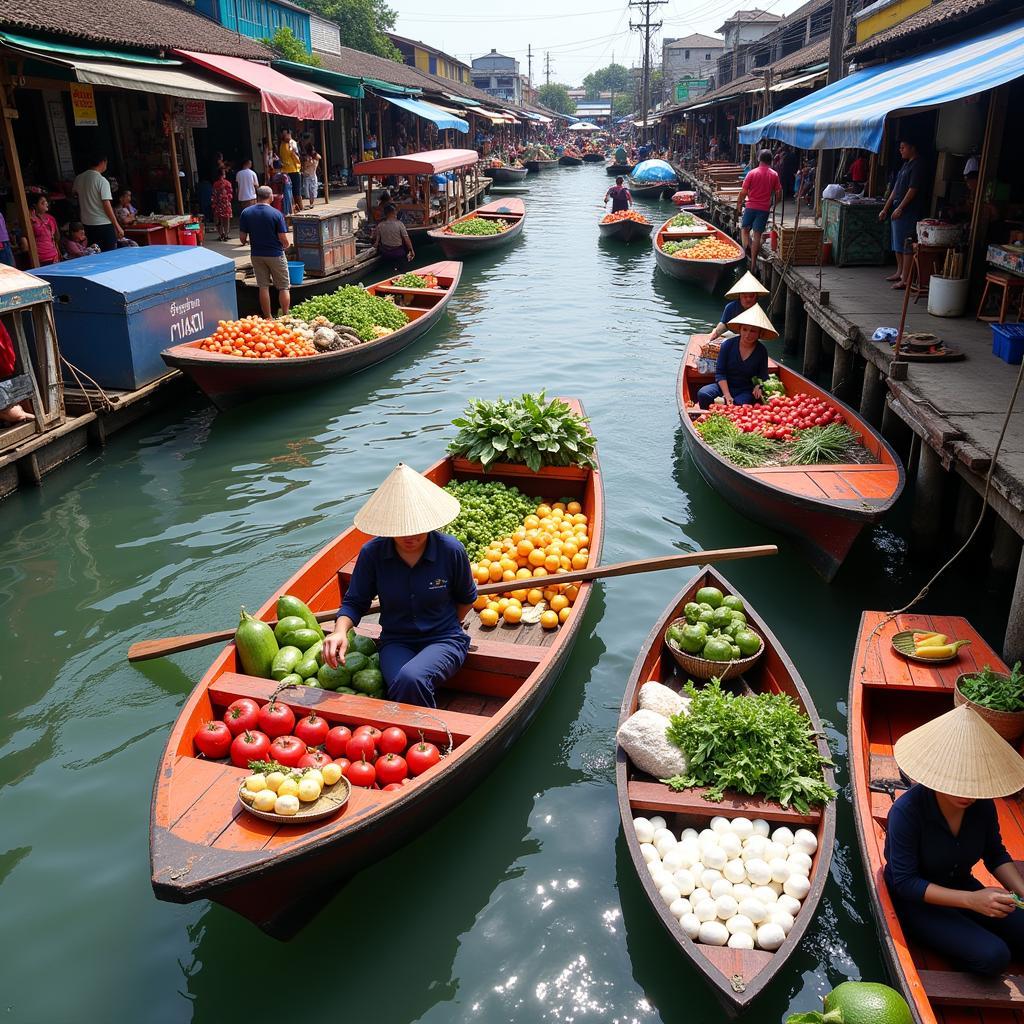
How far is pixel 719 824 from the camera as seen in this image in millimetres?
4078

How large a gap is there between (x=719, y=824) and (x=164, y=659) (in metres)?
4.04

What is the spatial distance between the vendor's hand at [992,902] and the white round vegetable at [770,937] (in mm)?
702

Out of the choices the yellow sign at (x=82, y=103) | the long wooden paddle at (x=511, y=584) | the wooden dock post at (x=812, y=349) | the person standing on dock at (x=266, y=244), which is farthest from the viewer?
the yellow sign at (x=82, y=103)

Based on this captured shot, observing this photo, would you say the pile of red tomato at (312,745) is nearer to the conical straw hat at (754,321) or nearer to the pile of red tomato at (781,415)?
the pile of red tomato at (781,415)

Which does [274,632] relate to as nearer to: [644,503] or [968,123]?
[644,503]

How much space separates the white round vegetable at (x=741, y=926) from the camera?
354 centimetres

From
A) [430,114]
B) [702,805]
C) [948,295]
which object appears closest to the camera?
[702,805]

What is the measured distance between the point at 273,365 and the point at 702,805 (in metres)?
8.17

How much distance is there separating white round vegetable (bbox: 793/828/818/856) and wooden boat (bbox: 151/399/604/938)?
4.75 ft

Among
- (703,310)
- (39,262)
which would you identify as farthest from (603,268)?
(39,262)

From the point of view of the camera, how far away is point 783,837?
398 centimetres

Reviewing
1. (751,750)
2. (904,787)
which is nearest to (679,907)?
(751,750)

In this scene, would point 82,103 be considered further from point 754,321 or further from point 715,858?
point 715,858

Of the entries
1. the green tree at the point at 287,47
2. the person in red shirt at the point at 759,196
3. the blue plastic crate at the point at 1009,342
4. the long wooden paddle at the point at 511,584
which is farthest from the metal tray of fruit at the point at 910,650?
the green tree at the point at 287,47
